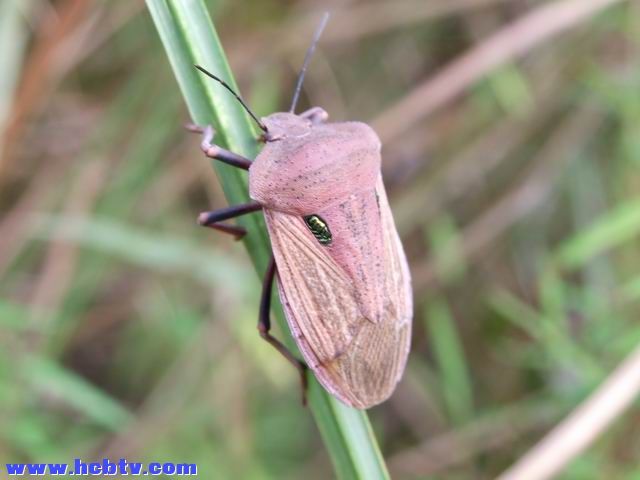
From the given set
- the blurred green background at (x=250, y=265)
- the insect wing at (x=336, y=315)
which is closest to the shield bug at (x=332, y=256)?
the insect wing at (x=336, y=315)

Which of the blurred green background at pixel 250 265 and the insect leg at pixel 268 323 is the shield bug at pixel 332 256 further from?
the blurred green background at pixel 250 265

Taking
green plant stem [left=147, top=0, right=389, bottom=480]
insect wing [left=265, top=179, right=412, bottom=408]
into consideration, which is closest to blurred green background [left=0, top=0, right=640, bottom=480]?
insect wing [left=265, top=179, right=412, bottom=408]

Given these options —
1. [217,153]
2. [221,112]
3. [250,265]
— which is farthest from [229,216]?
[250,265]

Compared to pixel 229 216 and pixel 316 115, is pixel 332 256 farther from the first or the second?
pixel 316 115

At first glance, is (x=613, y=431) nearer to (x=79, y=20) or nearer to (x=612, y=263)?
(x=612, y=263)

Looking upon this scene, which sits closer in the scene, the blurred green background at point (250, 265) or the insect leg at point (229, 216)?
the insect leg at point (229, 216)
